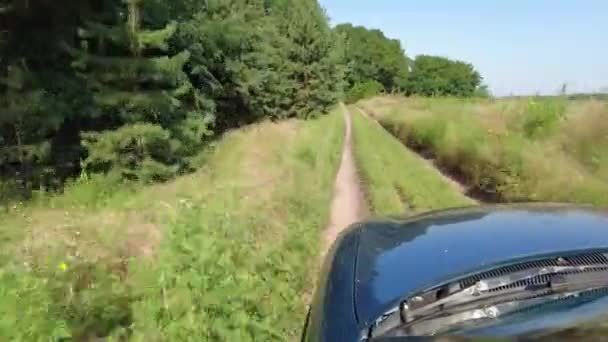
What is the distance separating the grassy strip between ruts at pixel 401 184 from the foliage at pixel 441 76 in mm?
95002

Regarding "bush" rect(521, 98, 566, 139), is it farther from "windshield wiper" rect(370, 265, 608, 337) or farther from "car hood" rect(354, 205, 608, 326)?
"windshield wiper" rect(370, 265, 608, 337)

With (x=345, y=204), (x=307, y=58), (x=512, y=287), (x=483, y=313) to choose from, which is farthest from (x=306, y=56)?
(x=483, y=313)

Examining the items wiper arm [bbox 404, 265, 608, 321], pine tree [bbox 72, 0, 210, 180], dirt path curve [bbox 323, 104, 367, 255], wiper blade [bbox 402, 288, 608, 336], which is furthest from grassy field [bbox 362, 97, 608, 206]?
wiper blade [bbox 402, 288, 608, 336]

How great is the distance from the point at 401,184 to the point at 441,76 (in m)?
108

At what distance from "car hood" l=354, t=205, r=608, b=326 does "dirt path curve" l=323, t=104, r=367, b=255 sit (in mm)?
4205

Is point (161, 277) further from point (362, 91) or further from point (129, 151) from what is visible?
point (362, 91)

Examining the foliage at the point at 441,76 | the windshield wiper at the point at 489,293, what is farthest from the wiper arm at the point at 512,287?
the foliage at the point at 441,76

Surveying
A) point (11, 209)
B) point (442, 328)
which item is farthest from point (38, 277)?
point (11, 209)

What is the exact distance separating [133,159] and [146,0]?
4.08 meters

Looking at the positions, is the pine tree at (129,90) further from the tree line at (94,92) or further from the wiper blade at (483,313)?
the wiper blade at (483,313)

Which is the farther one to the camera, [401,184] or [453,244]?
[401,184]

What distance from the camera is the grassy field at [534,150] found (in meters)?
12.3

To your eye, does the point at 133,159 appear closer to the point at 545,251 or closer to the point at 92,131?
the point at 92,131

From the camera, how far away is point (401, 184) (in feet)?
51.2
